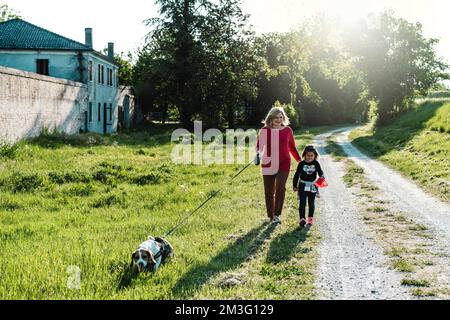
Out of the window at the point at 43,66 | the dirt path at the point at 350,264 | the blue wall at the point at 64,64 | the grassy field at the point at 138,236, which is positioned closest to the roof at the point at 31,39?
the blue wall at the point at 64,64

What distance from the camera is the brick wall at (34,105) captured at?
20.1 m

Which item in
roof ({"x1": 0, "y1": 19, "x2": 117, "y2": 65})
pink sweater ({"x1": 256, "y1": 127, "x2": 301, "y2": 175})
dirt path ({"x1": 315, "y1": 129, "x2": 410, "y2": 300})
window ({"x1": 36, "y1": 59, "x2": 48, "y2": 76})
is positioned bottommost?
dirt path ({"x1": 315, "y1": 129, "x2": 410, "y2": 300})

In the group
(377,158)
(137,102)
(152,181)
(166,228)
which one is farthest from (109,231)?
(137,102)

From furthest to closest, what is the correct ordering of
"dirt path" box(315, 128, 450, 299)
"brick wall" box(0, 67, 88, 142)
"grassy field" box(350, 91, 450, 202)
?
"brick wall" box(0, 67, 88, 142)
"grassy field" box(350, 91, 450, 202)
"dirt path" box(315, 128, 450, 299)

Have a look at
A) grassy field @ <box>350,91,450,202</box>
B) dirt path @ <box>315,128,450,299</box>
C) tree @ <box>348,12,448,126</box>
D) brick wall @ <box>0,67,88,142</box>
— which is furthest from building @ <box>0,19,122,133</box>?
dirt path @ <box>315,128,450,299</box>

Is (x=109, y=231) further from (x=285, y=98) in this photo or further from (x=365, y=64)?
(x=285, y=98)

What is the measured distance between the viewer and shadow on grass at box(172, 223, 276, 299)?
5161 mm

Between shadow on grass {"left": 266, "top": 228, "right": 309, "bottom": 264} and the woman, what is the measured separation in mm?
807

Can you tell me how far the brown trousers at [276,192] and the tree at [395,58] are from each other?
33.3 meters

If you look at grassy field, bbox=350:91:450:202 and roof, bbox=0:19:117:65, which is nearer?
grassy field, bbox=350:91:450:202

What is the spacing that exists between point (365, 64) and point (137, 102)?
2716 cm

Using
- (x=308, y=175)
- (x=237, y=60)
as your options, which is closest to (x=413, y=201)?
(x=308, y=175)

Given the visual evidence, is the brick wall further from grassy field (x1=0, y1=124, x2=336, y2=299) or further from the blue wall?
grassy field (x1=0, y1=124, x2=336, y2=299)

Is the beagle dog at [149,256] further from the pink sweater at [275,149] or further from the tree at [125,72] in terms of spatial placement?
the tree at [125,72]
